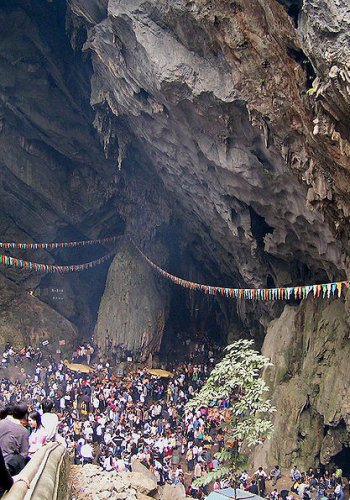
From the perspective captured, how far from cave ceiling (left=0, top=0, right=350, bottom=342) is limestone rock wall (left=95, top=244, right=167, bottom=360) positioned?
53.8 inches

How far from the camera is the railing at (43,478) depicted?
6.22 meters

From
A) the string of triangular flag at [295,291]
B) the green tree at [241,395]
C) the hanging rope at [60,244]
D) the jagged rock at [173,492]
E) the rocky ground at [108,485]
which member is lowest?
the jagged rock at [173,492]

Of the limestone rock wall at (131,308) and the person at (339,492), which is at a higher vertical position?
the limestone rock wall at (131,308)

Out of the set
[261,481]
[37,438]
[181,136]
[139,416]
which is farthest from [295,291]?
[37,438]

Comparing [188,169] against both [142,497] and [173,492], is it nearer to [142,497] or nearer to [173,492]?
[173,492]

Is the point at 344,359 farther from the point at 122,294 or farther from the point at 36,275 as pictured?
the point at 36,275

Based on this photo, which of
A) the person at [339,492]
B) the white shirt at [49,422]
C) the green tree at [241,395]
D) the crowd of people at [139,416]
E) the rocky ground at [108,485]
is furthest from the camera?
the crowd of people at [139,416]

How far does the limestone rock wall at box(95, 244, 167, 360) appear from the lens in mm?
33750

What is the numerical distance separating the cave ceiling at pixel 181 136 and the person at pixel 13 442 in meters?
9.12

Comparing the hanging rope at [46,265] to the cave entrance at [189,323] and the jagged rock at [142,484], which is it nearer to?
the cave entrance at [189,323]

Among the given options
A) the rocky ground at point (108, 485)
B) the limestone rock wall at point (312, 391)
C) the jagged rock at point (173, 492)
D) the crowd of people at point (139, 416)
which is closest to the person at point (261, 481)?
the crowd of people at point (139, 416)

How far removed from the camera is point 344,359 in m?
19.7

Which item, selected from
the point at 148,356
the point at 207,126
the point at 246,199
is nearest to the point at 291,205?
the point at 246,199

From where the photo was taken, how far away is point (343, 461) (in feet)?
67.0
